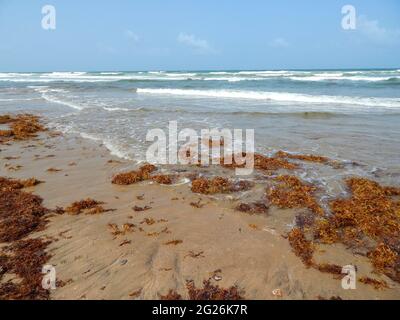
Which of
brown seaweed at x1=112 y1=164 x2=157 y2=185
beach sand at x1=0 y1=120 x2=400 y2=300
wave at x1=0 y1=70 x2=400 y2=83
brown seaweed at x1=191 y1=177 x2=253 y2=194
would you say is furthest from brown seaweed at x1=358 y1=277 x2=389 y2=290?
wave at x1=0 y1=70 x2=400 y2=83

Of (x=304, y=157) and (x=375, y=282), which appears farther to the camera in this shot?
(x=304, y=157)

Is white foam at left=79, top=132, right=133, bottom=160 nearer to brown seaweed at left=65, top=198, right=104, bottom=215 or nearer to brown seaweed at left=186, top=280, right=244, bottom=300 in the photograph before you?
brown seaweed at left=65, top=198, right=104, bottom=215

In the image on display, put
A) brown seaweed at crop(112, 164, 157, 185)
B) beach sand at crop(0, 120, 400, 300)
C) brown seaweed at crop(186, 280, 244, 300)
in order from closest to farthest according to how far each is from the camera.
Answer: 1. brown seaweed at crop(186, 280, 244, 300)
2. beach sand at crop(0, 120, 400, 300)
3. brown seaweed at crop(112, 164, 157, 185)

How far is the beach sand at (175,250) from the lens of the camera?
3.43 m

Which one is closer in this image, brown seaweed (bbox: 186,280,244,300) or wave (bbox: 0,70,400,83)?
brown seaweed (bbox: 186,280,244,300)

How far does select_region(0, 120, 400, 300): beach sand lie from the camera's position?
3434mm

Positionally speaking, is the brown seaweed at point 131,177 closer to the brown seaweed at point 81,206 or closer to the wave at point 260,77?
the brown seaweed at point 81,206

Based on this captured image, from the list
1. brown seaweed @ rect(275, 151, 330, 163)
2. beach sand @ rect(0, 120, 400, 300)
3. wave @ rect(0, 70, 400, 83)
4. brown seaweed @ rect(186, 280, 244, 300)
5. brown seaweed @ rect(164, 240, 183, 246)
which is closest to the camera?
brown seaweed @ rect(186, 280, 244, 300)

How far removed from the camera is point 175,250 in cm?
407

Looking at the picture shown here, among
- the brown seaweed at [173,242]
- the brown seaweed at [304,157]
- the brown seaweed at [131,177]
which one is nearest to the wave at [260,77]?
the brown seaweed at [304,157]

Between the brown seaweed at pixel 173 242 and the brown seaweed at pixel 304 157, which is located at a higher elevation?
the brown seaweed at pixel 304 157

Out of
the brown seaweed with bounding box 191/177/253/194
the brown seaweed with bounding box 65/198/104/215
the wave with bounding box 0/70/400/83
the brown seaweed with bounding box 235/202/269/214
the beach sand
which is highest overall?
the wave with bounding box 0/70/400/83

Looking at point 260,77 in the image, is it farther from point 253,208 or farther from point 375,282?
point 375,282

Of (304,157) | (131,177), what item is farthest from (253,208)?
(304,157)
